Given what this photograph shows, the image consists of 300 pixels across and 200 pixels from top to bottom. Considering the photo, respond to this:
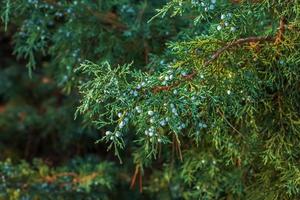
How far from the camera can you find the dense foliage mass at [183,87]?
1325 millimetres

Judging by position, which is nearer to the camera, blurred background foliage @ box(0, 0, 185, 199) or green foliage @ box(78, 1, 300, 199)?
green foliage @ box(78, 1, 300, 199)

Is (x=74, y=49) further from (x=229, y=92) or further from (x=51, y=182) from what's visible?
(x=229, y=92)

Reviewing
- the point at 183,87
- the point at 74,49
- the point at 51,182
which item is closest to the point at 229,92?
the point at 183,87

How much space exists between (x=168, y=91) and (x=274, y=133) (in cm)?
42

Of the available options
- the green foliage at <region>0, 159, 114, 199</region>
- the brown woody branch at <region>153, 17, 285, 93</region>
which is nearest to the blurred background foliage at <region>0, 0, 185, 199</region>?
the green foliage at <region>0, 159, 114, 199</region>

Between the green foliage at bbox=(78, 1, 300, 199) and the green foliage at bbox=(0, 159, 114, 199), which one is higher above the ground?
the green foliage at bbox=(78, 1, 300, 199)

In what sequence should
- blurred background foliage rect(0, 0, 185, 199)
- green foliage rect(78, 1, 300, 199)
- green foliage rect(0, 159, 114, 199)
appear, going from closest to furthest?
green foliage rect(78, 1, 300, 199), blurred background foliage rect(0, 0, 185, 199), green foliage rect(0, 159, 114, 199)

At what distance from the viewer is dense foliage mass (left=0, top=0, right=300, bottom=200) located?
4.35 ft

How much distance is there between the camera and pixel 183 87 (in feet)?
4.34

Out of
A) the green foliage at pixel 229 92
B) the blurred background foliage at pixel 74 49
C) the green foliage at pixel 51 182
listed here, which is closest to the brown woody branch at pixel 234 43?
the green foliage at pixel 229 92

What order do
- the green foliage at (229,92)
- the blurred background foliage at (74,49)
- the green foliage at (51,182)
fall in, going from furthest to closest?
the green foliage at (51,182), the blurred background foliage at (74,49), the green foliage at (229,92)

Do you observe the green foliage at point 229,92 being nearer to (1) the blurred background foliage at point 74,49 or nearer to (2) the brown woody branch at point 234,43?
(2) the brown woody branch at point 234,43

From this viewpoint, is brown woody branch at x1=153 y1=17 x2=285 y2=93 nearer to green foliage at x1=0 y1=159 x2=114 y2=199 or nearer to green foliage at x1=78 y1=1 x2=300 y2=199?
green foliage at x1=78 y1=1 x2=300 y2=199

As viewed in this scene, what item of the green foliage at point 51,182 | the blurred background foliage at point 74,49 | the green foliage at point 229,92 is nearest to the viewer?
the green foliage at point 229,92
